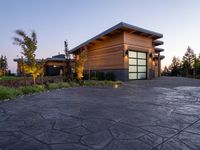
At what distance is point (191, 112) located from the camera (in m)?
3.89

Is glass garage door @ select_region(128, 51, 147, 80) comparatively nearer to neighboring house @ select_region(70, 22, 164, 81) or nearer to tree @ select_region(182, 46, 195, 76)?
neighboring house @ select_region(70, 22, 164, 81)

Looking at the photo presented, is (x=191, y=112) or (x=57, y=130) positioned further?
(x=191, y=112)

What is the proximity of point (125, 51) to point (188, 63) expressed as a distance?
25974 mm

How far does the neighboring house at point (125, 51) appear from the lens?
46.1 feet

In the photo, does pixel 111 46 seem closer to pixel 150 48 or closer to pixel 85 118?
pixel 150 48

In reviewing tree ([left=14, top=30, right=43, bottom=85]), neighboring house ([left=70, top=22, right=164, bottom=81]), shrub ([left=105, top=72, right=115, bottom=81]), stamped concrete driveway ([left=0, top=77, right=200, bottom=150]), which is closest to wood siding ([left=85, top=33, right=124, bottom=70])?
neighboring house ([left=70, top=22, right=164, bottom=81])

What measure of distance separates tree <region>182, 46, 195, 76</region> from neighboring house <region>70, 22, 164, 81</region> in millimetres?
18033

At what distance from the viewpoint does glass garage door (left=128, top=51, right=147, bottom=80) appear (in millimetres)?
15047

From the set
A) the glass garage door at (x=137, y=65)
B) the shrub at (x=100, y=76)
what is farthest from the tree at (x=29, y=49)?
the glass garage door at (x=137, y=65)

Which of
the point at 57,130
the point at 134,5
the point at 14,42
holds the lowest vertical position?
the point at 57,130

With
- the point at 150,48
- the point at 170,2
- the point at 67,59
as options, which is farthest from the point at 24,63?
the point at 170,2

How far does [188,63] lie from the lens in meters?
33.8

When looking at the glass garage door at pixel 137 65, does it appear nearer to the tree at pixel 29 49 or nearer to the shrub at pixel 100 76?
the shrub at pixel 100 76

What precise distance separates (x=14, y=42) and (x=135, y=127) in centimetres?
1073
